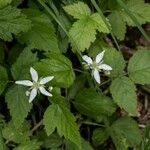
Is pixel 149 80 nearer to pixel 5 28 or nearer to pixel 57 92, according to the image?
pixel 57 92

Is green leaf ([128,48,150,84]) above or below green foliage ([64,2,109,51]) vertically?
below

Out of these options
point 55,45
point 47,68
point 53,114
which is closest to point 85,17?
point 55,45

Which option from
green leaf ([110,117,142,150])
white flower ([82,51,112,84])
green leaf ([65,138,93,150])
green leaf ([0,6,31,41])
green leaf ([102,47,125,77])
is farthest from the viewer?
green leaf ([110,117,142,150])

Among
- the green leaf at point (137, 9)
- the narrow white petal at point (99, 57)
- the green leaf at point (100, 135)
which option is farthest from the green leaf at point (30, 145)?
the green leaf at point (137, 9)

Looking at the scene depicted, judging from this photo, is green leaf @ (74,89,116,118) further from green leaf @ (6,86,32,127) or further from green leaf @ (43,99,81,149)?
green leaf @ (6,86,32,127)

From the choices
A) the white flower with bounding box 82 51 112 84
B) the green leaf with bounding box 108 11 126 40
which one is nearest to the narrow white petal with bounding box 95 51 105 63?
the white flower with bounding box 82 51 112 84

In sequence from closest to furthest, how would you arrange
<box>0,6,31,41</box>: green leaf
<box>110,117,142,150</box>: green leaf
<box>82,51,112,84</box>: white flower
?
<box>0,6,31,41</box>: green leaf, <box>82,51,112,84</box>: white flower, <box>110,117,142,150</box>: green leaf

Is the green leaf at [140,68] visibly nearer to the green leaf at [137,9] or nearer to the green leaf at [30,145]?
the green leaf at [137,9]
